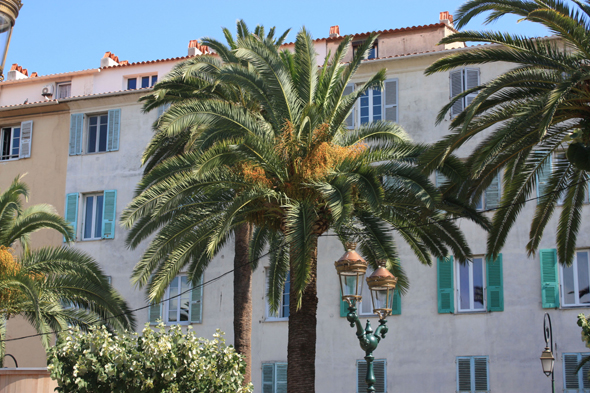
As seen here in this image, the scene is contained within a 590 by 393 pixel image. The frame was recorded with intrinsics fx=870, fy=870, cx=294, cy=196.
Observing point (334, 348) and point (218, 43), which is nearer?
point (218, 43)

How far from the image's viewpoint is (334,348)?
85.9ft

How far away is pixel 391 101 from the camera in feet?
90.1

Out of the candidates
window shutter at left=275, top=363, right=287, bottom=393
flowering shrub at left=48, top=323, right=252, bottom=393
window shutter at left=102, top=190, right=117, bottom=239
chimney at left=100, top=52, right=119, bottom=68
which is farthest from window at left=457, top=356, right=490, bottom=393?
chimney at left=100, top=52, right=119, bottom=68

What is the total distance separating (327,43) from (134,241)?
1411 cm

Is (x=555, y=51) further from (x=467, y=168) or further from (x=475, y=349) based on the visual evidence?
(x=475, y=349)

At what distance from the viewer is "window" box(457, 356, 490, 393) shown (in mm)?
24302

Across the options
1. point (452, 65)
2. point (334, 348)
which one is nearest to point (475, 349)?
point (334, 348)

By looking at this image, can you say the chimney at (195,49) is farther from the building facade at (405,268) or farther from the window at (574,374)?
the window at (574,374)

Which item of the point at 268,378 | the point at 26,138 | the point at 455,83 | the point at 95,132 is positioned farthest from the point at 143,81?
the point at 268,378

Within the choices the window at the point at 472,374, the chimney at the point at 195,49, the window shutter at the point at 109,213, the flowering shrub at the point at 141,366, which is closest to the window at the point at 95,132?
the window shutter at the point at 109,213

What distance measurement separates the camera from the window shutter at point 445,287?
25.2 metres

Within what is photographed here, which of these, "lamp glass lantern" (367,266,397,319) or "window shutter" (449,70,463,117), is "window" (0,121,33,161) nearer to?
"window shutter" (449,70,463,117)

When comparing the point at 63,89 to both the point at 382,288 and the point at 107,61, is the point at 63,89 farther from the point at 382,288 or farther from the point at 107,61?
the point at 382,288

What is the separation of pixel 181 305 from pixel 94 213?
16.0 ft
